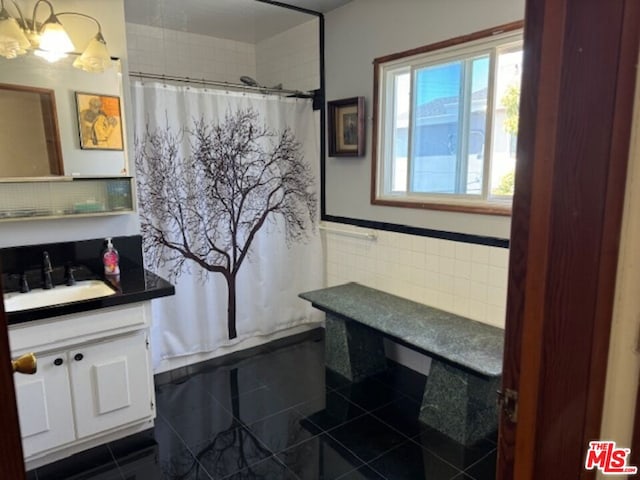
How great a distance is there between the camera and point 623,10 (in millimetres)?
655

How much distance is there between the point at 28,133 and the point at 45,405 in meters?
1.29

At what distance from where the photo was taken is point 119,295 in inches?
83.4

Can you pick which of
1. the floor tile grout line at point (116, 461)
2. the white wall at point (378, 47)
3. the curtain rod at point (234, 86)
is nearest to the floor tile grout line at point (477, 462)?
the white wall at point (378, 47)

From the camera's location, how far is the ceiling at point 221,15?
312 cm

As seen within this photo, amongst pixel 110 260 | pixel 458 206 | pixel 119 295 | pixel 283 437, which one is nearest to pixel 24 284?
pixel 110 260

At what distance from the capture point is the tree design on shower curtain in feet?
9.50

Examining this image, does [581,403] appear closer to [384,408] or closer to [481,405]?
[481,405]

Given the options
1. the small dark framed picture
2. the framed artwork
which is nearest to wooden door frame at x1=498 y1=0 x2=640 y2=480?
the framed artwork

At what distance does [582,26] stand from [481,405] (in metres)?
2.05

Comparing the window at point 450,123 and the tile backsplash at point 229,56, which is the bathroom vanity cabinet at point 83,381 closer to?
the window at point 450,123

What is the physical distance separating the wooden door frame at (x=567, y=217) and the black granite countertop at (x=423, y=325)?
4.17ft

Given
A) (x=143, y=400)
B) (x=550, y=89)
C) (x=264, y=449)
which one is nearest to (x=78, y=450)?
(x=143, y=400)

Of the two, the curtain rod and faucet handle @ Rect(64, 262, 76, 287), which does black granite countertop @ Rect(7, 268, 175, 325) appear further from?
the curtain rod

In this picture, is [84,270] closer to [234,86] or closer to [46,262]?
[46,262]
